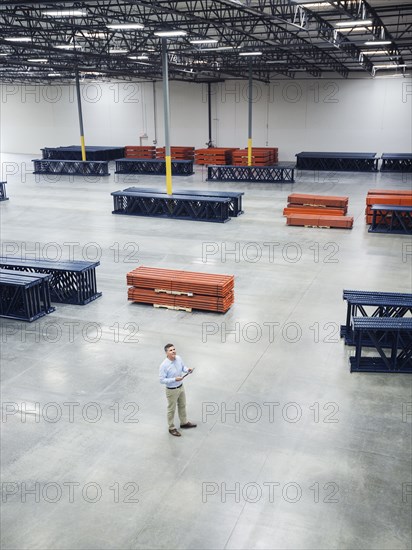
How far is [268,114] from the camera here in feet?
138

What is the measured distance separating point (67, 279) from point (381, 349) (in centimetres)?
744

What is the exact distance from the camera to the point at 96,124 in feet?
159

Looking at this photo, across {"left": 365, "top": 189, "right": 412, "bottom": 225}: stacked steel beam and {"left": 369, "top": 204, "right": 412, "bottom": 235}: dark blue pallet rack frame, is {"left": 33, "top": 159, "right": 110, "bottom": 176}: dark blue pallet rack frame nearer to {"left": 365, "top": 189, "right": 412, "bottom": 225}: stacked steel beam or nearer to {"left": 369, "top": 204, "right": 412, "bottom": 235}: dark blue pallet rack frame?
{"left": 365, "top": 189, "right": 412, "bottom": 225}: stacked steel beam

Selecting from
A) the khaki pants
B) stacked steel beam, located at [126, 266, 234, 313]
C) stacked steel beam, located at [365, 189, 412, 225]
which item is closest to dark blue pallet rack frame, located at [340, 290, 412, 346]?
stacked steel beam, located at [126, 266, 234, 313]

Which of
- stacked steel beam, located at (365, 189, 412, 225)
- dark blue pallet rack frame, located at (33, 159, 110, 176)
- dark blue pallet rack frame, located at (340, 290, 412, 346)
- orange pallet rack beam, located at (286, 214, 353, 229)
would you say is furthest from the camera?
dark blue pallet rack frame, located at (33, 159, 110, 176)

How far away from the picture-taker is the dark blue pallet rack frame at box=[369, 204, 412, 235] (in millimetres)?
18781

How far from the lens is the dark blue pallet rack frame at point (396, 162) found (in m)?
34.6

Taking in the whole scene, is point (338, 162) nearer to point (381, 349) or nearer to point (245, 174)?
point (245, 174)

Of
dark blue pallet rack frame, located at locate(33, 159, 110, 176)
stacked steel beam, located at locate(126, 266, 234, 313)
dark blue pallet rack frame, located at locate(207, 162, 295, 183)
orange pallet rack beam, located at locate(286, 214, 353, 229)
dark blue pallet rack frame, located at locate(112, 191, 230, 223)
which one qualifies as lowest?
stacked steel beam, located at locate(126, 266, 234, 313)

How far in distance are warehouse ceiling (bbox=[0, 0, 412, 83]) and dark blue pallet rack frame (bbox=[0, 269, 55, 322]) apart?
22.3 feet

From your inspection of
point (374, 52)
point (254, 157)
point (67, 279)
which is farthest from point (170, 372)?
point (254, 157)

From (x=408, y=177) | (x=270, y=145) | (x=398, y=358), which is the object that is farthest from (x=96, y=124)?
(x=398, y=358)

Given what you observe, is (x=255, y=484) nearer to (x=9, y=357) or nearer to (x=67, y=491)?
(x=67, y=491)

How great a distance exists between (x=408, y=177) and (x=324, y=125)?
10011 mm
